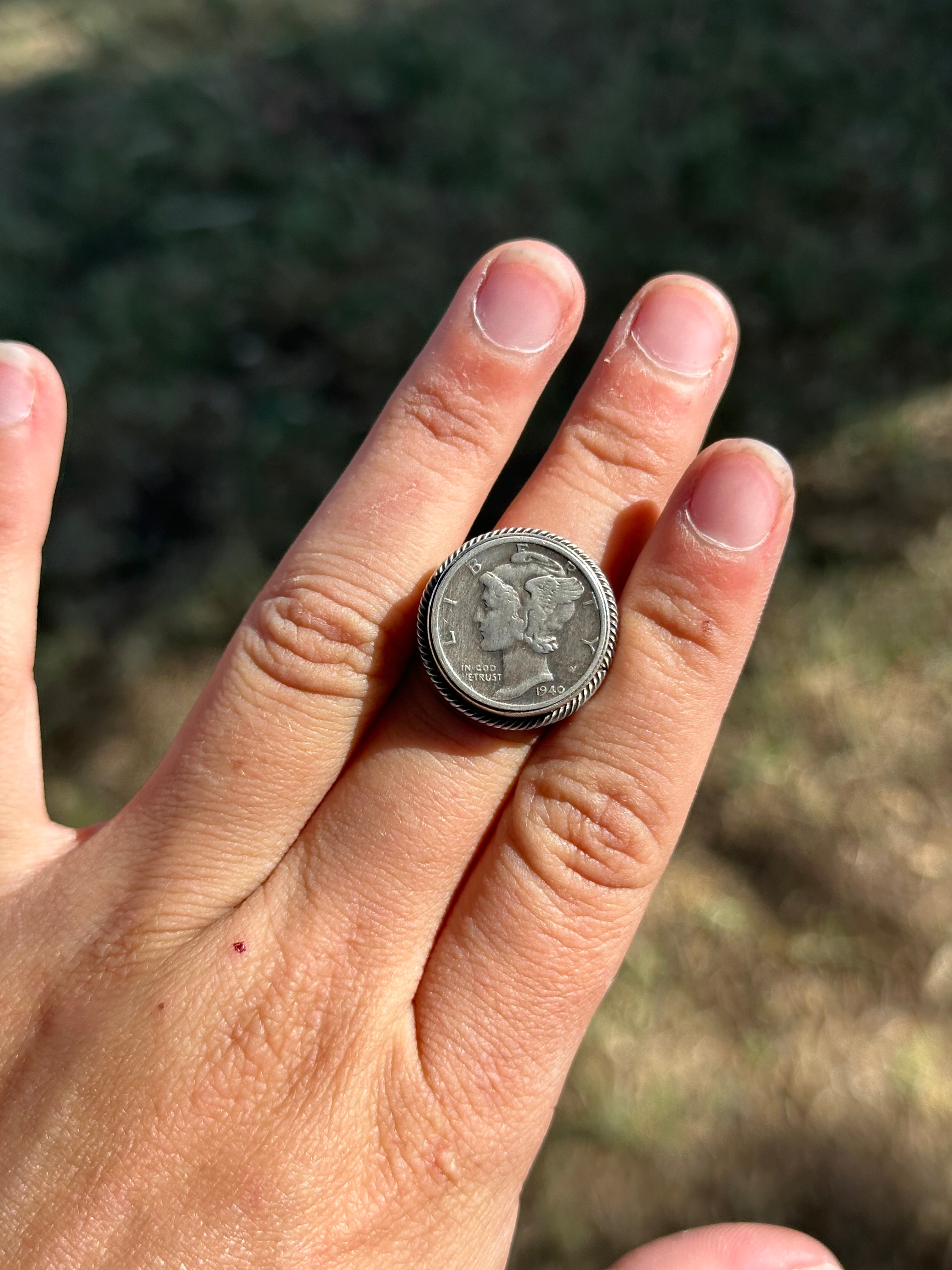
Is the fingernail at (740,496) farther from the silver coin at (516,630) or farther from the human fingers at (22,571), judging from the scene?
the human fingers at (22,571)

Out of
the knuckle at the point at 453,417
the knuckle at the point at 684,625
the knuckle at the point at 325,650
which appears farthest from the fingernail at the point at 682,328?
the knuckle at the point at 325,650

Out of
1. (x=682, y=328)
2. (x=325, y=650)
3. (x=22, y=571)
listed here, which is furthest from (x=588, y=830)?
(x=22, y=571)

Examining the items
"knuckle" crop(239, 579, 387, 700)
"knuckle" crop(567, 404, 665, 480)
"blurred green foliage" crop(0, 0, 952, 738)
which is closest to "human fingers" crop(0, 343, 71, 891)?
"knuckle" crop(239, 579, 387, 700)

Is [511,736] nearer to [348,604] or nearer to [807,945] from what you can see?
[348,604]

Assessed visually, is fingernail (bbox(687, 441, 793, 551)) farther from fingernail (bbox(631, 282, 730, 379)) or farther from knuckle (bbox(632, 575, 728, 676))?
fingernail (bbox(631, 282, 730, 379))

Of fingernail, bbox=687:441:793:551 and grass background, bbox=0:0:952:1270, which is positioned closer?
fingernail, bbox=687:441:793:551

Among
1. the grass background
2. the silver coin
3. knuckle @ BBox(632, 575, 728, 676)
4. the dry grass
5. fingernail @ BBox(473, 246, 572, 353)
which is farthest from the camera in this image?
the grass background
